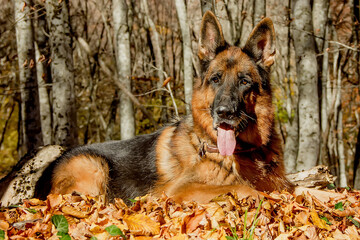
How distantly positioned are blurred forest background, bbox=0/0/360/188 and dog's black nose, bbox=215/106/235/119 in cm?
199

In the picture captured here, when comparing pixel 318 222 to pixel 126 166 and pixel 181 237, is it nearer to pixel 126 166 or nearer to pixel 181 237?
pixel 181 237

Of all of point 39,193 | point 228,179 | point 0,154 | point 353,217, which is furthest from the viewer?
point 0,154

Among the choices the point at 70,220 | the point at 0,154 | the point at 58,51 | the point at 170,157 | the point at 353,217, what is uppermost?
the point at 58,51

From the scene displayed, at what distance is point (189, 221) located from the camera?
300 centimetres

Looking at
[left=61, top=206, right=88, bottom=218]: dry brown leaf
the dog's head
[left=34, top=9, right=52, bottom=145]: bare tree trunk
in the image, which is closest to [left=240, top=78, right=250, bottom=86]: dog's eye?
the dog's head

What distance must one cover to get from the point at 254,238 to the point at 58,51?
538 centimetres

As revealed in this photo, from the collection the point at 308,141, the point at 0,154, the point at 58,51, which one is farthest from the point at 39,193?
the point at 0,154

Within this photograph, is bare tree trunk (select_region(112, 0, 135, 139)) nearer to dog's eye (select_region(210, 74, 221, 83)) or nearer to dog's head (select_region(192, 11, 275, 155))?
dog's head (select_region(192, 11, 275, 155))

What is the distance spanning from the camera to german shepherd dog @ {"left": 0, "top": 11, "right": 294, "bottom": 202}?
12.8ft

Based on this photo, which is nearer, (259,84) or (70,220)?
(70,220)

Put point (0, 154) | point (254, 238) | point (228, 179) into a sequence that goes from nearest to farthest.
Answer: point (254, 238), point (228, 179), point (0, 154)

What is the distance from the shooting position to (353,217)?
132 inches

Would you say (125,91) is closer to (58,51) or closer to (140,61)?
(58,51)

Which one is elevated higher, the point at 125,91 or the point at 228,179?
the point at 125,91
